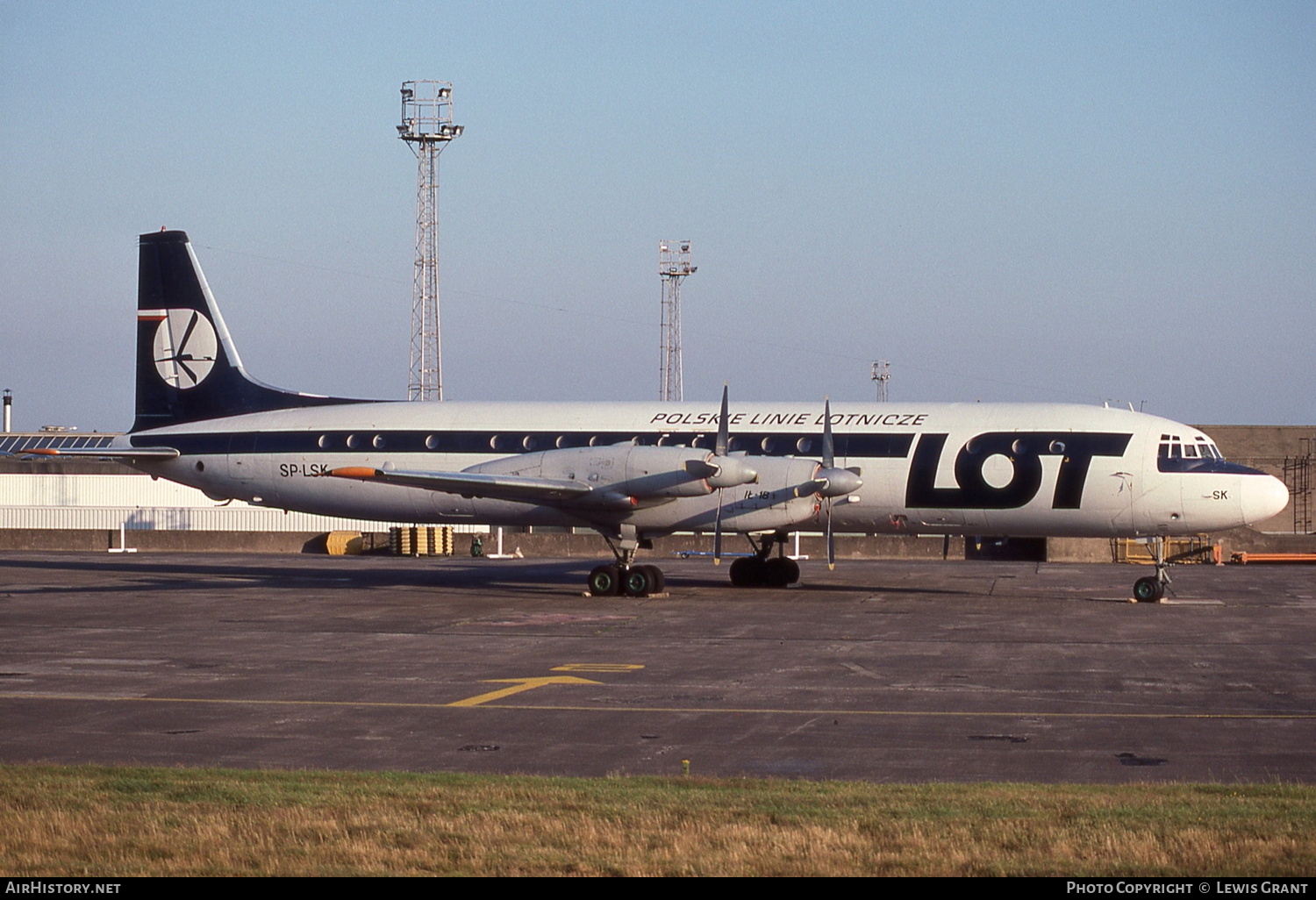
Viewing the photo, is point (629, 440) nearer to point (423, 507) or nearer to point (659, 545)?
point (423, 507)

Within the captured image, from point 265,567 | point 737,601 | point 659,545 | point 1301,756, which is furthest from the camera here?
point 659,545

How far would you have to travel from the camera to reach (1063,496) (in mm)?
28219

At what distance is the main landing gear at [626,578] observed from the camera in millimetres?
29016

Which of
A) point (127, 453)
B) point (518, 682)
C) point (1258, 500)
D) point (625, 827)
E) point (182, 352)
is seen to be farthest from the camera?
point (182, 352)

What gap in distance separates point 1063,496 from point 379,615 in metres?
14.2

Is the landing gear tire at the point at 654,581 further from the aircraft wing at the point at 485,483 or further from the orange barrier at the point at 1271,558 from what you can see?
the orange barrier at the point at 1271,558

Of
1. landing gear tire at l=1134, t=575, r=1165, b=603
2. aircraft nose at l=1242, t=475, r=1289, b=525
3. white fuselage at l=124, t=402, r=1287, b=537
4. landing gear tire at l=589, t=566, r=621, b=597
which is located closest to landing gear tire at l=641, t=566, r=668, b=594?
landing gear tire at l=589, t=566, r=621, b=597

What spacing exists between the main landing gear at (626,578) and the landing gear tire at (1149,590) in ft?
32.8

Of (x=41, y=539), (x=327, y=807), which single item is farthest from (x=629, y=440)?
(x=41, y=539)

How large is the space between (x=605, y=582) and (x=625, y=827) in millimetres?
20376

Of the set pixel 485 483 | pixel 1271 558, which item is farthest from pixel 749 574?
pixel 1271 558

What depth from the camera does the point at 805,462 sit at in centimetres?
2825

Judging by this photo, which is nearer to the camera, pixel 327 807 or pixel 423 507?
pixel 327 807

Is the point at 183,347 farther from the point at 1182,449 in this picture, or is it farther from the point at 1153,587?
the point at 1182,449
